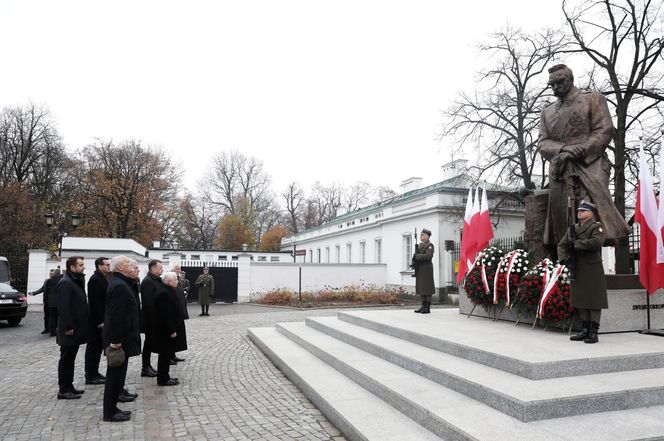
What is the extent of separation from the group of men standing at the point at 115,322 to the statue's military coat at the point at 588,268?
5234 mm

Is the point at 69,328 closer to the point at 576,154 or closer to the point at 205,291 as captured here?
the point at 576,154

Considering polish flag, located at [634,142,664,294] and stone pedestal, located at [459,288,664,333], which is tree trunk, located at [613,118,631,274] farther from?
polish flag, located at [634,142,664,294]

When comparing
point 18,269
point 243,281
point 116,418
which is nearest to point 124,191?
point 18,269

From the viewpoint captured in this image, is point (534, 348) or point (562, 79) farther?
point (562, 79)

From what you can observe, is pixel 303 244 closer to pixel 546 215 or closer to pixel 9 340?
pixel 9 340

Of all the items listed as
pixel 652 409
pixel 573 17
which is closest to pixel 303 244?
pixel 573 17

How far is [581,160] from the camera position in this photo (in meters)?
7.19

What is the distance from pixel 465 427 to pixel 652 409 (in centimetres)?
189

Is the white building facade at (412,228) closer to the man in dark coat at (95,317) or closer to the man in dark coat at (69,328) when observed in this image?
the man in dark coat at (95,317)

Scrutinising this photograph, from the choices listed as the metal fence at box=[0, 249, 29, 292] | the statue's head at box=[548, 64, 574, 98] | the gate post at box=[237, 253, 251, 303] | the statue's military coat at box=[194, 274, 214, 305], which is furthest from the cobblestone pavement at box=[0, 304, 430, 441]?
the metal fence at box=[0, 249, 29, 292]

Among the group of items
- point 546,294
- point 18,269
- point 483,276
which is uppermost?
point 483,276

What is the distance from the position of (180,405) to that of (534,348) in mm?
4308

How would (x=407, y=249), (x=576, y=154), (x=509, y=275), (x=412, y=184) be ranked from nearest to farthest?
(x=576, y=154)
(x=509, y=275)
(x=407, y=249)
(x=412, y=184)

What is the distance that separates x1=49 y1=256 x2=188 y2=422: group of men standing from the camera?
5.06 metres
